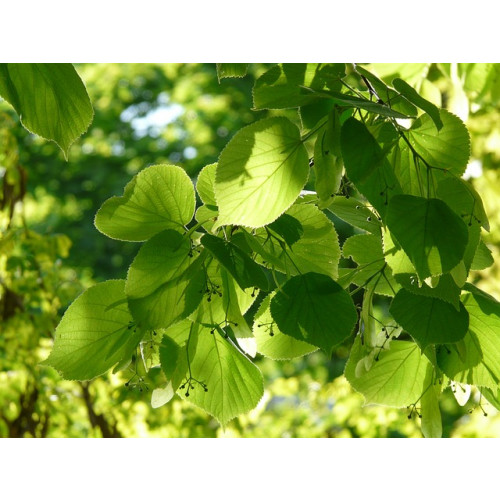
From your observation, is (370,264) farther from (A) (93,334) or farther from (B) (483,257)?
(A) (93,334)

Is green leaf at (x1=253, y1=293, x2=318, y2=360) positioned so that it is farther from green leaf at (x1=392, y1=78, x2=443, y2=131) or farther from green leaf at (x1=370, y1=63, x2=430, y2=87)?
green leaf at (x1=370, y1=63, x2=430, y2=87)

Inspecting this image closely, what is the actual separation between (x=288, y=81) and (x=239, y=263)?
0.16 meters

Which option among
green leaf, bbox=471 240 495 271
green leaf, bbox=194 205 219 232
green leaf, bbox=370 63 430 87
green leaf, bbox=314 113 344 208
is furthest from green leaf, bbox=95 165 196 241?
green leaf, bbox=370 63 430 87

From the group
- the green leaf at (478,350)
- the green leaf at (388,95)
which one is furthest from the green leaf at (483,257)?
the green leaf at (388,95)

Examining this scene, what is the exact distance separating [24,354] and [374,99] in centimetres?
178

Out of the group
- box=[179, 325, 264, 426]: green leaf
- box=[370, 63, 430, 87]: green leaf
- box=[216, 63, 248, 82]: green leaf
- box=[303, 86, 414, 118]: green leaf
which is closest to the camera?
box=[303, 86, 414, 118]: green leaf

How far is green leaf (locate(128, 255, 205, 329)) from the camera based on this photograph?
1.61 ft

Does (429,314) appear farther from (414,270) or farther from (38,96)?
(38,96)

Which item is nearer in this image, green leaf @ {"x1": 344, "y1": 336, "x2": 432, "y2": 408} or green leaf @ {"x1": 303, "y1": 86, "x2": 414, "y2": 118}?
green leaf @ {"x1": 303, "y1": 86, "x2": 414, "y2": 118}

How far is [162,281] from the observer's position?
50 cm

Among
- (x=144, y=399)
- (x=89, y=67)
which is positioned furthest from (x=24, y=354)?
(x=89, y=67)

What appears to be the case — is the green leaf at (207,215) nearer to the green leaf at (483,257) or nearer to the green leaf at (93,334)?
the green leaf at (93,334)

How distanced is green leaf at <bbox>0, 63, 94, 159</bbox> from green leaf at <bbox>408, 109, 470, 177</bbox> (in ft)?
0.87

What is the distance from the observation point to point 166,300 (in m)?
0.49
